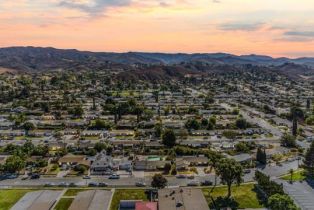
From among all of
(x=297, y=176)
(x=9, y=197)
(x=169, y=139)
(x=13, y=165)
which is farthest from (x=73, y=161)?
(x=297, y=176)

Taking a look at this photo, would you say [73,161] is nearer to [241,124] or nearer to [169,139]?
[169,139]

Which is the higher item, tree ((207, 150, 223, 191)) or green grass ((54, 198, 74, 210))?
tree ((207, 150, 223, 191))

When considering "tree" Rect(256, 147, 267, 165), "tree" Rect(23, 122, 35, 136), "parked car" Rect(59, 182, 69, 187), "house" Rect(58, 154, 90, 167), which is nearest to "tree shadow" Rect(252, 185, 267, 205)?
"tree" Rect(256, 147, 267, 165)

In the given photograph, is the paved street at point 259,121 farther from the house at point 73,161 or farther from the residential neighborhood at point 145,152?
the house at point 73,161

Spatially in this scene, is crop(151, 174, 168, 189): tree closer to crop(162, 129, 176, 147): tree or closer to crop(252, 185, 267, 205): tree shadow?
crop(252, 185, 267, 205): tree shadow

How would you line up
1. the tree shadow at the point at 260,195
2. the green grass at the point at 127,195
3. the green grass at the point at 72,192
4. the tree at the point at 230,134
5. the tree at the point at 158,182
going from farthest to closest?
1. the tree at the point at 230,134
2. the green grass at the point at 72,192
3. the tree at the point at 158,182
4. the tree shadow at the point at 260,195
5. the green grass at the point at 127,195

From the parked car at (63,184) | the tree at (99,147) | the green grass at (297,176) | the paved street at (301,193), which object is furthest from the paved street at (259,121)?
the parked car at (63,184)
